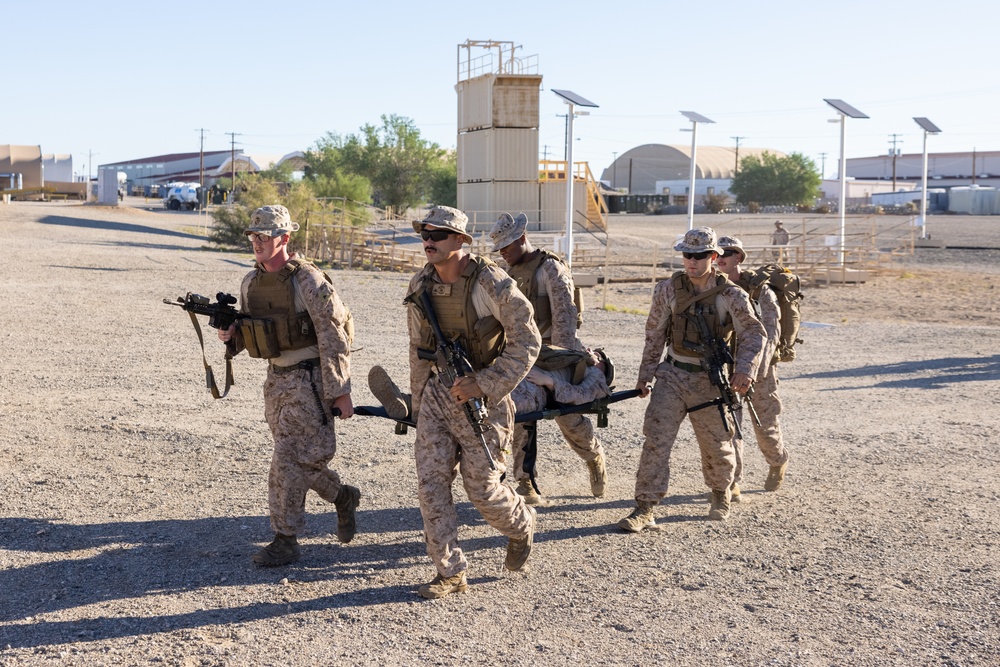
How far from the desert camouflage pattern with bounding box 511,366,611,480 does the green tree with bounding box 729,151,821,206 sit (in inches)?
3989

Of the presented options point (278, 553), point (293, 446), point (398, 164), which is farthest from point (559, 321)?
point (398, 164)

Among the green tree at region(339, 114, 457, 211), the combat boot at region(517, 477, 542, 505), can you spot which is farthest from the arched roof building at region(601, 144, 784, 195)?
the combat boot at region(517, 477, 542, 505)

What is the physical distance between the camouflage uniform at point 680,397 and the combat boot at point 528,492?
78cm

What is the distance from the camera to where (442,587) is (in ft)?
17.3

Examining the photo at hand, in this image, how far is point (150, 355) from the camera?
12.9 meters

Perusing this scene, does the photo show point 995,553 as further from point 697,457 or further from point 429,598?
point 429,598

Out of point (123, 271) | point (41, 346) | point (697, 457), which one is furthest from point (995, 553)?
point (123, 271)

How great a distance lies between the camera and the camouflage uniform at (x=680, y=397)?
6527 mm

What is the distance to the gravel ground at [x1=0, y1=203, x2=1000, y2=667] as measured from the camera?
474 centimetres

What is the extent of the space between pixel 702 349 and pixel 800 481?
1843mm

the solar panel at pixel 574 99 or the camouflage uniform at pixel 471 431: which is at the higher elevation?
the solar panel at pixel 574 99

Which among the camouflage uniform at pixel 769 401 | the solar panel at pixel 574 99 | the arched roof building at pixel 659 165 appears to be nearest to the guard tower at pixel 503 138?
the solar panel at pixel 574 99

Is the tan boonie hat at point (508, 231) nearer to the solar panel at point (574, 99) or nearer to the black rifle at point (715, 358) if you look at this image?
the black rifle at point (715, 358)

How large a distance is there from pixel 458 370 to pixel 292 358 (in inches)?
43.4
